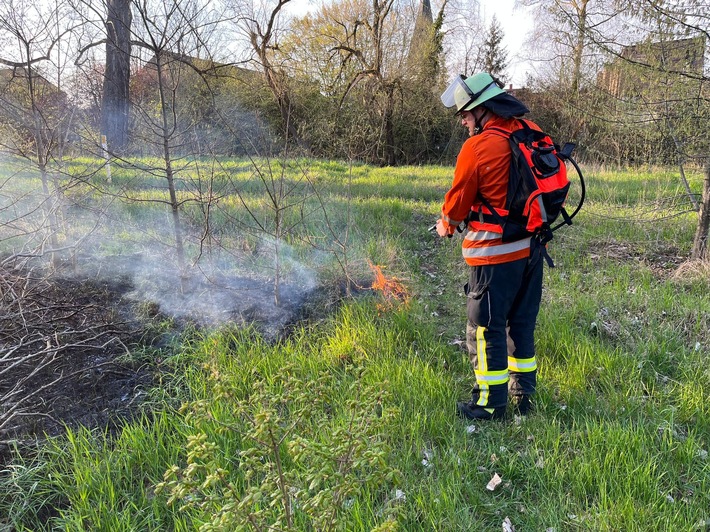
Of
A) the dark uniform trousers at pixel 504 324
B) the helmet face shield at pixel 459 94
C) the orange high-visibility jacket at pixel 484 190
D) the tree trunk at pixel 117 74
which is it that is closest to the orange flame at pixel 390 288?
the dark uniform trousers at pixel 504 324

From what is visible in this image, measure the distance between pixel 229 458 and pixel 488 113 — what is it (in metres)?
2.59

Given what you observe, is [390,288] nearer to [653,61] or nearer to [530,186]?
[530,186]

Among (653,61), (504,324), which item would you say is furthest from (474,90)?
(653,61)

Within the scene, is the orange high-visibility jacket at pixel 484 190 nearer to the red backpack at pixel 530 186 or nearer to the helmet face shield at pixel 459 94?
the red backpack at pixel 530 186

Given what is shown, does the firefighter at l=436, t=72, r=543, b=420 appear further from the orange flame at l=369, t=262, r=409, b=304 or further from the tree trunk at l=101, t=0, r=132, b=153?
the tree trunk at l=101, t=0, r=132, b=153

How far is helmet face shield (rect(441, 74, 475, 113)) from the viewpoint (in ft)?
8.81

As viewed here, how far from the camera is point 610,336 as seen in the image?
3.89 m

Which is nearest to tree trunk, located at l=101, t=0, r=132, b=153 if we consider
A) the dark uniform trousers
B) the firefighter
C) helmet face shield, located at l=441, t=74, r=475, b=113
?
helmet face shield, located at l=441, t=74, r=475, b=113

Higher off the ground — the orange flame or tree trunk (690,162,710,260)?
tree trunk (690,162,710,260)

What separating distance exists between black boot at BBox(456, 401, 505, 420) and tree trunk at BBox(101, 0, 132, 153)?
3.69 meters

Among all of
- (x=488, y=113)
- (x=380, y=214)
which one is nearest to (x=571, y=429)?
(x=488, y=113)

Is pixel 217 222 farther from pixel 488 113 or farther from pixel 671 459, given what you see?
pixel 671 459

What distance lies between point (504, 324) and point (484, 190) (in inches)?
34.6

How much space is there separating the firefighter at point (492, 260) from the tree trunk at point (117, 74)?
2773 millimetres
